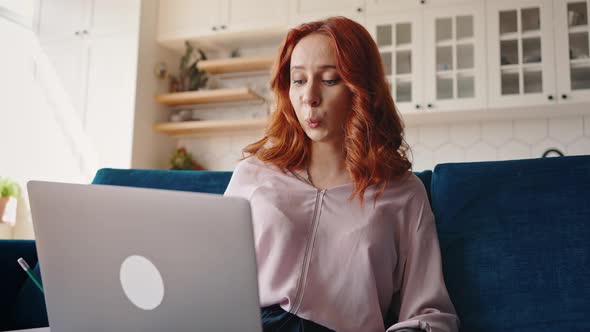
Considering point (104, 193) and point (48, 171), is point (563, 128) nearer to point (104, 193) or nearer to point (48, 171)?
point (104, 193)

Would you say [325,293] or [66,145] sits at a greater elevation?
[66,145]

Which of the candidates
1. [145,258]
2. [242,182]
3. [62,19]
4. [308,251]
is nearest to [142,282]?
[145,258]

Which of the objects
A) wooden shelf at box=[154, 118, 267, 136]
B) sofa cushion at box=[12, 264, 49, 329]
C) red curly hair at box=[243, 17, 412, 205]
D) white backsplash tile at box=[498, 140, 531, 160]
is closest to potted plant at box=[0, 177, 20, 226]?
wooden shelf at box=[154, 118, 267, 136]

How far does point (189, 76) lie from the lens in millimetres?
4039

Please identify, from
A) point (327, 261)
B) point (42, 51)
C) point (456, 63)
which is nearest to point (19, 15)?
point (42, 51)

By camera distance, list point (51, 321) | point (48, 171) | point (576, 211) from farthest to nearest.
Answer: point (48, 171) → point (576, 211) → point (51, 321)

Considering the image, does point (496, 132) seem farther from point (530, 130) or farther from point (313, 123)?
point (313, 123)

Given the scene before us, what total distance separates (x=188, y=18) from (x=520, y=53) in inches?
87.3

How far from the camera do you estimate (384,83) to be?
1.38m

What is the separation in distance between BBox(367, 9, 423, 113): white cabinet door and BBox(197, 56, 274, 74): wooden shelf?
0.77 meters

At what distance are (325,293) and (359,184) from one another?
26 centimetres

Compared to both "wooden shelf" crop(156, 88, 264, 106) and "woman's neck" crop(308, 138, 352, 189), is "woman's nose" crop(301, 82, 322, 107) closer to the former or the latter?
"woman's neck" crop(308, 138, 352, 189)

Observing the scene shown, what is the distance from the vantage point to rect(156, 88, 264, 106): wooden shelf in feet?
12.3

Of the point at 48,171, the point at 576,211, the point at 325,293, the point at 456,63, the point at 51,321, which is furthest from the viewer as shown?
the point at 48,171
